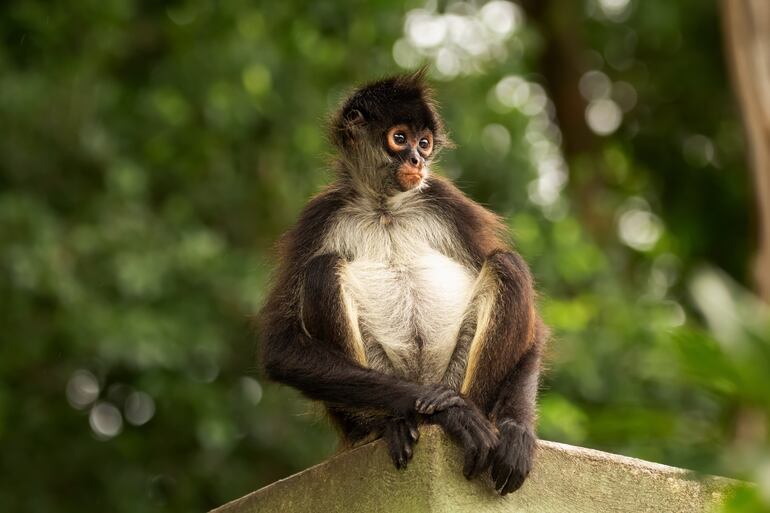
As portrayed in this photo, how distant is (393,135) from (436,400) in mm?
1986

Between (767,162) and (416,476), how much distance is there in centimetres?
823

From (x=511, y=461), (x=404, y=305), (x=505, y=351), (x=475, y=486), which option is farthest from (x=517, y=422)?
(x=404, y=305)

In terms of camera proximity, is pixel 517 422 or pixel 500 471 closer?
pixel 500 471

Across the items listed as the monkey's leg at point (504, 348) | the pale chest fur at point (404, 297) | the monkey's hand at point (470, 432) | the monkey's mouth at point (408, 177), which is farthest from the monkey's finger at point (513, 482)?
the monkey's mouth at point (408, 177)

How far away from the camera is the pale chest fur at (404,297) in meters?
5.89

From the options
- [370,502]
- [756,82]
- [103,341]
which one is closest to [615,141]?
[756,82]

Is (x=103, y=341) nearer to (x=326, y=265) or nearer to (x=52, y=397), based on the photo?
(x=52, y=397)

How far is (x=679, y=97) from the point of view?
17.2 m

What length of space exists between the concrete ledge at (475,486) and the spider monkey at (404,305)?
75 millimetres

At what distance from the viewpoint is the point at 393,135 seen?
21.5 feet

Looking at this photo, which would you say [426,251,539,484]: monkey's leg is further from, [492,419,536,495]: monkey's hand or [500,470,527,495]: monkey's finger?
[500,470,527,495]: monkey's finger

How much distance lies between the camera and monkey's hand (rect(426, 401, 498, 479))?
4.65 meters

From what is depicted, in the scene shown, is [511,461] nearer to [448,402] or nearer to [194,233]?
[448,402]

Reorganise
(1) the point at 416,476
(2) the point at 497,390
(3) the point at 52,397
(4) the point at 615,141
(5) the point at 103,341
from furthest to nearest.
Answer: (4) the point at 615,141
(3) the point at 52,397
(5) the point at 103,341
(2) the point at 497,390
(1) the point at 416,476
